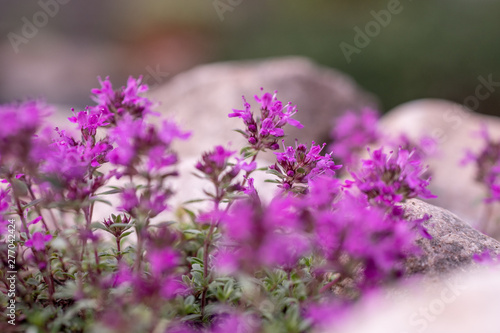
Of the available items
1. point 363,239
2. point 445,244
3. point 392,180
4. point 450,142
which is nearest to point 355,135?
point 450,142

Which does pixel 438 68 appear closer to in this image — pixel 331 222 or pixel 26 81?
pixel 331 222

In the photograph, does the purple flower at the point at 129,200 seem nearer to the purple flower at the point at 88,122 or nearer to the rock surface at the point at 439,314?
the purple flower at the point at 88,122

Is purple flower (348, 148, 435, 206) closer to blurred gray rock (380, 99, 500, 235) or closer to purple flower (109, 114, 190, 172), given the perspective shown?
purple flower (109, 114, 190, 172)

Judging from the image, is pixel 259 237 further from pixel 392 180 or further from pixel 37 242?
pixel 37 242

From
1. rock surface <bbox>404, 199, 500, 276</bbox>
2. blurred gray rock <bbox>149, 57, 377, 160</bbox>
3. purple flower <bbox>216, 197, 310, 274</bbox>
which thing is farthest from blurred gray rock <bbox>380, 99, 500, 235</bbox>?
purple flower <bbox>216, 197, 310, 274</bbox>

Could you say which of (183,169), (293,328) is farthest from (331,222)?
(183,169)

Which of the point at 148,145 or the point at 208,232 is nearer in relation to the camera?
the point at 148,145
